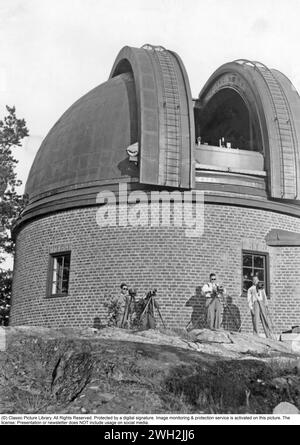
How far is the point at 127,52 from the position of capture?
65.5 ft

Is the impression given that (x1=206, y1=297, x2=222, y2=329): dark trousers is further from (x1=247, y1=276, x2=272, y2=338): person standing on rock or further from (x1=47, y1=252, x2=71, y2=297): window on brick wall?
(x1=47, y1=252, x2=71, y2=297): window on brick wall

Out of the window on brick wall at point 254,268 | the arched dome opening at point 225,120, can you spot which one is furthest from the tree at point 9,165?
the arched dome opening at point 225,120

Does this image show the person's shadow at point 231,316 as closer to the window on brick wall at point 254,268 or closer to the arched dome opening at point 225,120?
the window on brick wall at point 254,268

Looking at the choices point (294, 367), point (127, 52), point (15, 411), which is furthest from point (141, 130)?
point (15, 411)

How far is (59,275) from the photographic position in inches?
696

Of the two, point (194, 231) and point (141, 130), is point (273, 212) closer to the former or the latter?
point (194, 231)

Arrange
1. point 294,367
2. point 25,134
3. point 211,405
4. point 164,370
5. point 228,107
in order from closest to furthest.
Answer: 1. point 211,405
2. point 164,370
3. point 294,367
4. point 25,134
5. point 228,107

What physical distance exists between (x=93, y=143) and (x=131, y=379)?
1049 centimetres

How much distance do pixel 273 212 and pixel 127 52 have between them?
701 cm

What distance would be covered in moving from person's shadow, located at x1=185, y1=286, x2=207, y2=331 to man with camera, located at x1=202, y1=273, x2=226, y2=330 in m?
0.91

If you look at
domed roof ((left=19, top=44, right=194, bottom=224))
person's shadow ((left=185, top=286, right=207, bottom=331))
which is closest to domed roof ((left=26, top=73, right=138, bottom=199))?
domed roof ((left=19, top=44, right=194, bottom=224))

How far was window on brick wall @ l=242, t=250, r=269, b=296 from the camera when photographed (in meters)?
Result: 16.9

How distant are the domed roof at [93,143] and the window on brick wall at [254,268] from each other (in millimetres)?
3808

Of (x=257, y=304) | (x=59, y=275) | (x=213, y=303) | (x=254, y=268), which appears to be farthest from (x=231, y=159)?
(x=59, y=275)
